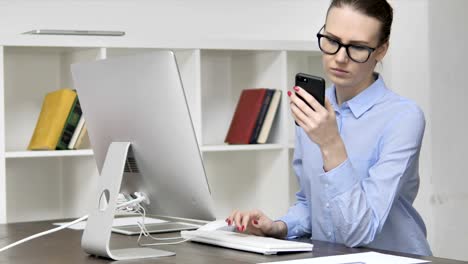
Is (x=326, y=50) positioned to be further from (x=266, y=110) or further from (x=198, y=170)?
(x=266, y=110)

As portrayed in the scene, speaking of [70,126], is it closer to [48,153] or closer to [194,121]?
[48,153]

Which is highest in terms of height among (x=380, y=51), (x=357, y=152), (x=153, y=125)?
(x=380, y=51)

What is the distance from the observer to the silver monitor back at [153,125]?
6.79ft

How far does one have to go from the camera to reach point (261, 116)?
3.98 metres

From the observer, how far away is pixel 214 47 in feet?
12.6

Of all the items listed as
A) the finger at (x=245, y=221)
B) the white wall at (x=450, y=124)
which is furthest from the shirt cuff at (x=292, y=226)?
the white wall at (x=450, y=124)

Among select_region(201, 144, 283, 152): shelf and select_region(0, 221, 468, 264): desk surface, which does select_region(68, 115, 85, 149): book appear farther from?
select_region(0, 221, 468, 264): desk surface

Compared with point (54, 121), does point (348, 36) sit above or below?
above

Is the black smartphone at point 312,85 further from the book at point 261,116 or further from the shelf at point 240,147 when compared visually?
the book at point 261,116

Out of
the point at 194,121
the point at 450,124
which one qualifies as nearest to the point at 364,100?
the point at 194,121

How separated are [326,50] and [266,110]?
5.33 ft

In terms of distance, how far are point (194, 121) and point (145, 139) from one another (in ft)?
5.47

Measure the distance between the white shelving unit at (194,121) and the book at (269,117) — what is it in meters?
0.04

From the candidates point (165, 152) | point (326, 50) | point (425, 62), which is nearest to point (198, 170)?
point (165, 152)
